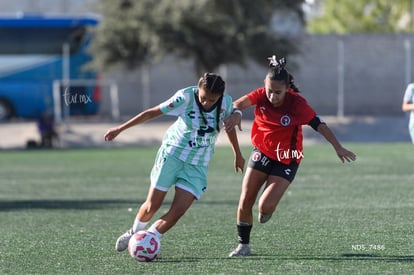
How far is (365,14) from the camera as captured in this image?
48844 millimetres

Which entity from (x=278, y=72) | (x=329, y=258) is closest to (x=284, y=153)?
(x=278, y=72)

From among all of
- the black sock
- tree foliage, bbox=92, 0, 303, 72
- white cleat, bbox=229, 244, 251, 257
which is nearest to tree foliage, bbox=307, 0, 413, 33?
tree foliage, bbox=92, 0, 303, 72

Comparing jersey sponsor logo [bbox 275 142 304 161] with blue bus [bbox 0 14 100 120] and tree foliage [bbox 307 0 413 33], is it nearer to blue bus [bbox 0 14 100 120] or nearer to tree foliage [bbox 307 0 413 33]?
blue bus [bbox 0 14 100 120]

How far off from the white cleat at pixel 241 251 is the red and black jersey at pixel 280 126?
86cm

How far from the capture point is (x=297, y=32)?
41719 mm

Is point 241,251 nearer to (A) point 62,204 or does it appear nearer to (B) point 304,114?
(B) point 304,114

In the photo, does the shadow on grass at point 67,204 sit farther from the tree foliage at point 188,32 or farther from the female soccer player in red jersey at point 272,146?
the tree foliage at point 188,32

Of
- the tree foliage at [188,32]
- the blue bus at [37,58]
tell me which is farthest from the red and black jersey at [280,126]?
the blue bus at [37,58]

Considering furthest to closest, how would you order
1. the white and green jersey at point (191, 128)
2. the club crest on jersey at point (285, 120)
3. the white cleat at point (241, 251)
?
the club crest on jersey at point (285, 120), the white cleat at point (241, 251), the white and green jersey at point (191, 128)

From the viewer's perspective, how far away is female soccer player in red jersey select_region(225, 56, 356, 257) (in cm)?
854

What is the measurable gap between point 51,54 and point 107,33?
298 centimetres

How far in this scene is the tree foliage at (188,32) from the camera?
33.3m

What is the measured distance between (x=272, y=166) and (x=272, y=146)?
0.62ft

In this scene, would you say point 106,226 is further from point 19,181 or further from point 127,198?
point 19,181
